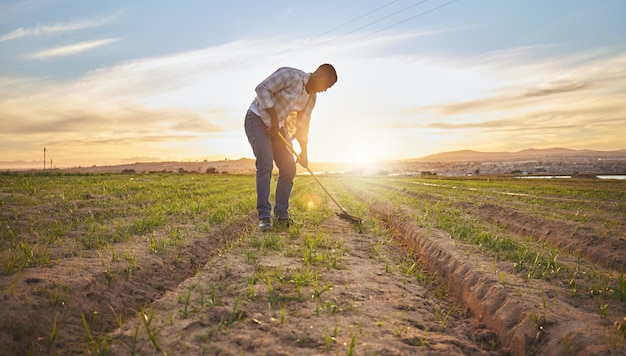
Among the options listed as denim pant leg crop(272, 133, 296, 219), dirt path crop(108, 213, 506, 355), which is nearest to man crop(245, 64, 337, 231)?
denim pant leg crop(272, 133, 296, 219)

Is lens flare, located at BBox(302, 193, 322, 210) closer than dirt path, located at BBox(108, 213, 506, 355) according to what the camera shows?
No

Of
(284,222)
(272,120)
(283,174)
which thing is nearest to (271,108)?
(272,120)

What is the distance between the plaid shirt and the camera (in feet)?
18.2

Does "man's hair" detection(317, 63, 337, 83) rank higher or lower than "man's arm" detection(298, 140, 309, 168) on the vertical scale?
higher

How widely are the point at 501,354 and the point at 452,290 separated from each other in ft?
4.57

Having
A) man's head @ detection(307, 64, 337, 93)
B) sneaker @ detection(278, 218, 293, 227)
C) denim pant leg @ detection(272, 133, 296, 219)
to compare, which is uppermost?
man's head @ detection(307, 64, 337, 93)

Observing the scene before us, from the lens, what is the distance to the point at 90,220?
20.5 feet

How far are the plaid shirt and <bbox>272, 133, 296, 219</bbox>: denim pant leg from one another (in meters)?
0.45

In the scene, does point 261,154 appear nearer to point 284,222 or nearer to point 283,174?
point 283,174

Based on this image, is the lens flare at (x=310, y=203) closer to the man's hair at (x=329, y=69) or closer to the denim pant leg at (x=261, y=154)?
the denim pant leg at (x=261, y=154)

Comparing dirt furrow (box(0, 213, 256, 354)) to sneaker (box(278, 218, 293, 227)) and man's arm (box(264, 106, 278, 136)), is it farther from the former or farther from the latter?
man's arm (box(264, 106, 278, 136))

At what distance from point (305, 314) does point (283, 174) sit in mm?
3900

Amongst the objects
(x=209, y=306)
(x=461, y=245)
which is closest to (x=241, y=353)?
(x=209, y=306)

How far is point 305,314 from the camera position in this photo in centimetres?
263
